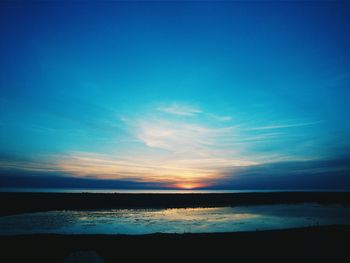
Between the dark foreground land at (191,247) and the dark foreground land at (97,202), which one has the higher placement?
the dark foreground land at (97,202)

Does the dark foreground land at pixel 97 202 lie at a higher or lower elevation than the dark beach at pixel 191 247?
higher

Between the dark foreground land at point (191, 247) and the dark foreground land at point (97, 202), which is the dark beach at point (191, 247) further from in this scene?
the dark foreground land at point (97, 202)

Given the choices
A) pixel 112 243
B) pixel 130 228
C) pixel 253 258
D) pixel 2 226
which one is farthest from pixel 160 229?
pixel 2 226

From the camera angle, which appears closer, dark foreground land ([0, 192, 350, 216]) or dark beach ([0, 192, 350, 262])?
dark beach ([0, 192, 350, 262])

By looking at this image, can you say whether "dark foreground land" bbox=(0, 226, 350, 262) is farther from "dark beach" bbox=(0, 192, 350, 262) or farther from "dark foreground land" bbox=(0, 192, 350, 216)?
"dark foreground land" bbox=(0, 192, 350, 216)

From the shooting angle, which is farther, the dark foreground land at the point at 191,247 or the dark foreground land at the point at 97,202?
the dark foreground land at the point at 97,202

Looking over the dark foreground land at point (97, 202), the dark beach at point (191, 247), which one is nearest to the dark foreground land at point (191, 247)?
the dark beach at point (191, 247)

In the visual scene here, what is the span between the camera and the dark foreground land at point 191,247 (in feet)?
42.2

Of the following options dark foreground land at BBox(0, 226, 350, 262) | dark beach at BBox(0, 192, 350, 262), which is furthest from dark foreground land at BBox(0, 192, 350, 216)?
dark foreground land at BBox(0, 226, 350, 262)

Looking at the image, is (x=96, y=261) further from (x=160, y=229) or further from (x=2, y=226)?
(x=2, y=226)

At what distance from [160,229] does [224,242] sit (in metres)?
7.80

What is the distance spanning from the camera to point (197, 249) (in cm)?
1430

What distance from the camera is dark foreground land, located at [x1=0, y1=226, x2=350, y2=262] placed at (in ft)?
42.2

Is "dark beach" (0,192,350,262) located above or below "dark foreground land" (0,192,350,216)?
below
